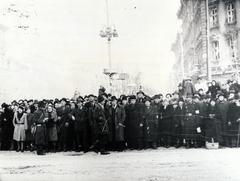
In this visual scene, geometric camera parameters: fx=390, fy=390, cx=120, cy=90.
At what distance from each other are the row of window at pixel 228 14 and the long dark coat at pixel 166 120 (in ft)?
5.10

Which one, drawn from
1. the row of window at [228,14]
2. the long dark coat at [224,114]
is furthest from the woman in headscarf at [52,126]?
the row of window at [228,14]

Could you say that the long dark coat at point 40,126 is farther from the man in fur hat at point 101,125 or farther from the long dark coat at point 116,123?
the long dark coat at point 116,123

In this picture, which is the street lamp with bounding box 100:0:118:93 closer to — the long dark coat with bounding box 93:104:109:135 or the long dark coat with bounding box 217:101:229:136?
the long dark coat with bounding box 93:104:109:135

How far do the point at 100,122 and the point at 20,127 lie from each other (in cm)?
157

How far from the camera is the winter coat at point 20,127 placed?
6.70m

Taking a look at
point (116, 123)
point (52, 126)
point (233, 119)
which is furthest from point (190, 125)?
point (52, 126)

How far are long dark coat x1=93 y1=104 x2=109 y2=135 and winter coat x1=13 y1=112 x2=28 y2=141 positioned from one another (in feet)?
4.55

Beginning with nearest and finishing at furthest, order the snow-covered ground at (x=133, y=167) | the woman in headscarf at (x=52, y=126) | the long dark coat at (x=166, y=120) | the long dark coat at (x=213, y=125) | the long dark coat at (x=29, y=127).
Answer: the snow-covered ground at (x=133, y=167) → the long dark coat at (x=213, y=125) → the long dark coat at (x=166, y=120) → the woman in headscarf at (x=52, y=126) → the long dark coat at (x=29, y=127)

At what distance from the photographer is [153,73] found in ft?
19.2

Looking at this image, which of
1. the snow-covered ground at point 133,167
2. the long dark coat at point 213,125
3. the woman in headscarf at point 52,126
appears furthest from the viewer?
the woman in headscarf at point 52,126

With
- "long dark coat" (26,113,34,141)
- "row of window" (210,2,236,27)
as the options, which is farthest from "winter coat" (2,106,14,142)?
"row of window" (210,2,236,27)

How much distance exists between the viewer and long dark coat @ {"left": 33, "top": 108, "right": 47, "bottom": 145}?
21.2ft

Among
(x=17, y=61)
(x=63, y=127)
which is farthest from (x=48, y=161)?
(x=17, y=61)

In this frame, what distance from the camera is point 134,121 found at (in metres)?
6.43
